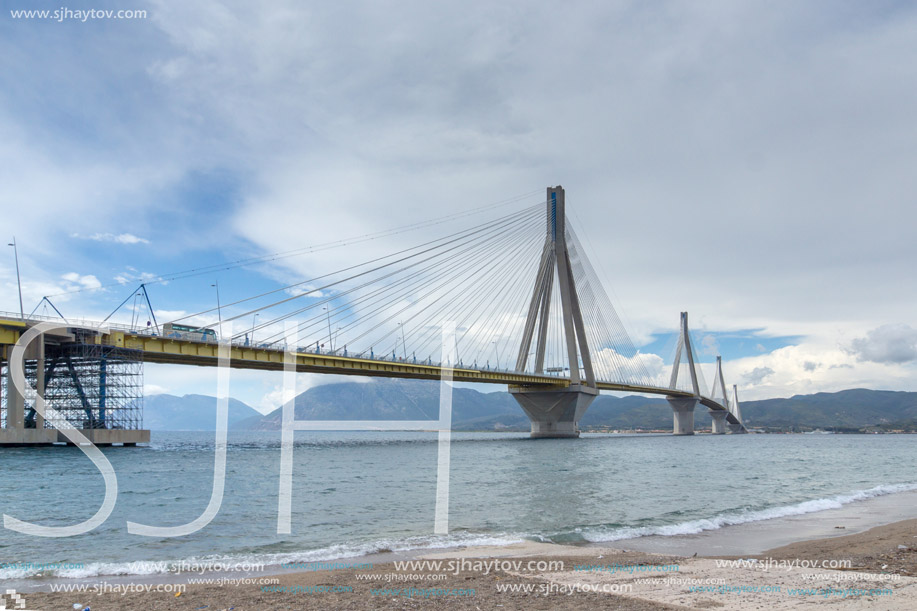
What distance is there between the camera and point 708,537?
1507 cm

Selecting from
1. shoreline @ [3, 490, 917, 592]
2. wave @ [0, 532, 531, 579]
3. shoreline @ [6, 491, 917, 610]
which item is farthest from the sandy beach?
wave @ [0, 532, 531, 579]

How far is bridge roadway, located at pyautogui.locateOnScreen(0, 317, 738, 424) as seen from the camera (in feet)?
152

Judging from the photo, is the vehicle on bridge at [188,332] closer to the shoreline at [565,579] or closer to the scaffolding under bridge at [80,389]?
the scaffolding under bridge at [80,389]

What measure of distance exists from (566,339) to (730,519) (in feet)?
175

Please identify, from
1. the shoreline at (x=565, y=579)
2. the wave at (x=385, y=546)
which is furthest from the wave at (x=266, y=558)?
the shoreline at (x=565, y=579)

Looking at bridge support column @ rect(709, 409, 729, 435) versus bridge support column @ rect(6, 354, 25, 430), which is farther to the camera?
bridge support column @ rect(709, 409, 729, 435)

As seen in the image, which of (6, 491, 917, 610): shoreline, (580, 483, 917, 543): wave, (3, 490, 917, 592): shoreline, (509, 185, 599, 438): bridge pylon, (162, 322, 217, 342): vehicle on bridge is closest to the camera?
(6, 491, 917, 610): shoreline

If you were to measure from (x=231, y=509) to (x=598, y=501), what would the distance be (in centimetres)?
1193

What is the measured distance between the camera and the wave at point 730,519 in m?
15.1

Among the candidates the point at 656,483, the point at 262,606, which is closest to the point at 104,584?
the point at 262,606

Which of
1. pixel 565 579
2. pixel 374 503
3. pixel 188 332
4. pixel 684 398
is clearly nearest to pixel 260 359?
pixel 188 332

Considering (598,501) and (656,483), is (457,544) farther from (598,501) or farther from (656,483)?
(656,483)

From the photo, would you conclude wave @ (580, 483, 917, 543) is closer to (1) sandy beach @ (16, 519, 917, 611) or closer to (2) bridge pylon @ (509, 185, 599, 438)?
(1) sandy beach @ (16, 519, 917, 611)

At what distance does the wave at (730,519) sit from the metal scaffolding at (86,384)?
142 feet
